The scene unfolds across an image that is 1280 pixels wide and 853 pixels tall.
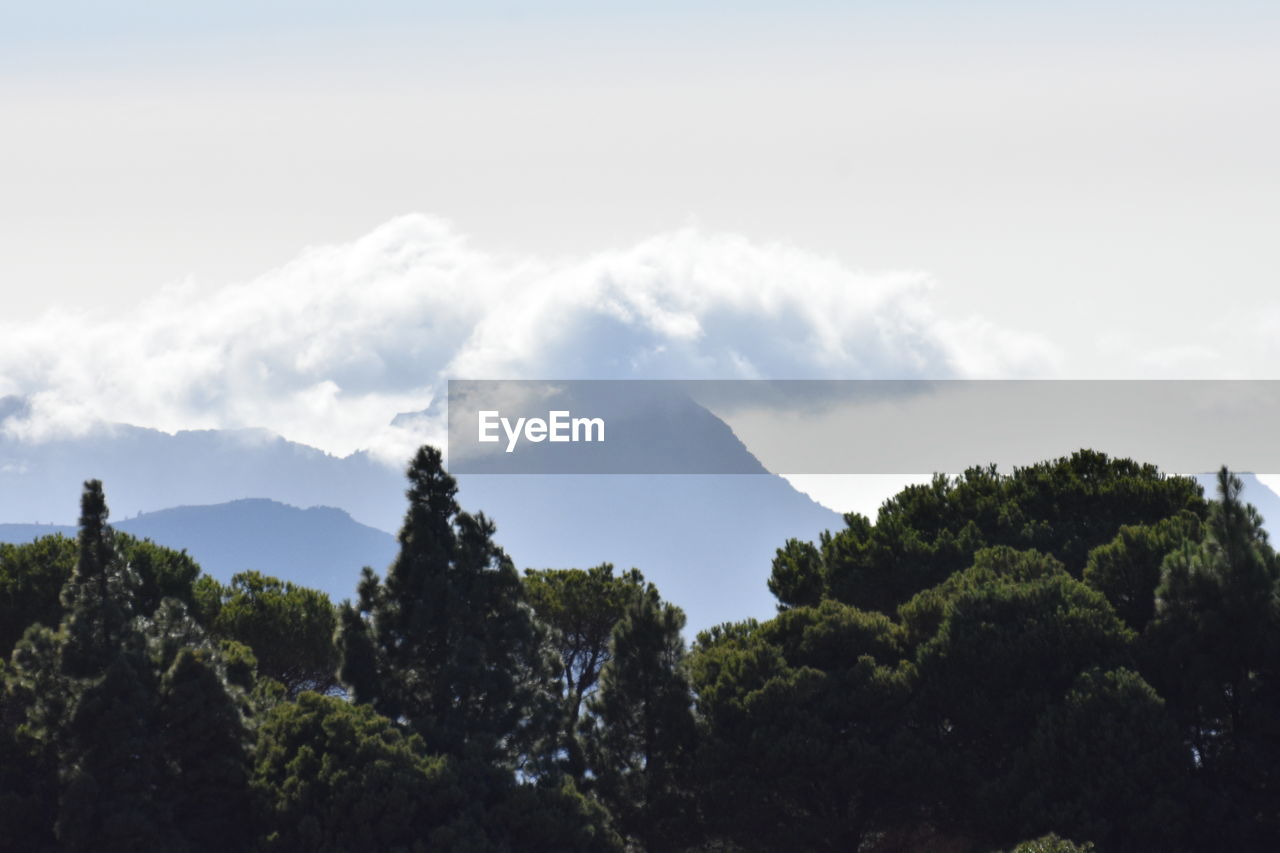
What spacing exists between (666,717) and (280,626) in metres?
18.1

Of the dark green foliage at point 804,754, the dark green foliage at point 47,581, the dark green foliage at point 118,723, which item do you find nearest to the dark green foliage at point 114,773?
the dark green foliage at point 118,723

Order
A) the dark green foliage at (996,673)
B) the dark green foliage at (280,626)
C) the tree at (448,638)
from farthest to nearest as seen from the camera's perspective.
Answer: the dark green foliage at (280,626) → the tree at (448,638) → the dark green foliage at (996,673)

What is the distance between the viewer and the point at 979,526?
162ft

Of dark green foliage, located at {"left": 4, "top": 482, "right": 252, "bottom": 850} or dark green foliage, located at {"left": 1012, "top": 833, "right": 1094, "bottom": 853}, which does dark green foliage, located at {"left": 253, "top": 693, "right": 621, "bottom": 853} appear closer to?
dark green foliage, located at {"left": 4, "top": 482, "right": 252, "bottom": 850}

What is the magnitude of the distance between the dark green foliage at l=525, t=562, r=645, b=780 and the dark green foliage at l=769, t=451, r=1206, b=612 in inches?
246

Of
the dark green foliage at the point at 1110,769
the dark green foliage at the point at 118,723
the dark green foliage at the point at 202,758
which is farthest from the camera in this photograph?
the dark green foliage at the point at 202,758

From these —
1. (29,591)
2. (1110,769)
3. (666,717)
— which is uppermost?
(29,591)

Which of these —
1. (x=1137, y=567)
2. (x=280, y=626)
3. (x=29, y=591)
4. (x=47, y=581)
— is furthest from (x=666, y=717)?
(x=29, y=591)

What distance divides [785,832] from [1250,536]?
15035 millimetres

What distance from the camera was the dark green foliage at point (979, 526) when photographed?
1852 inches

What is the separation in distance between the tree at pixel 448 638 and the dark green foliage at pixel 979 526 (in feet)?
44.6

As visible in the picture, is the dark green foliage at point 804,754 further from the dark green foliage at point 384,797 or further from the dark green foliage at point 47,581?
the dark green foliage at point 47,581

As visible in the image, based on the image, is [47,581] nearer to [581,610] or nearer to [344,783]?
[344,783]

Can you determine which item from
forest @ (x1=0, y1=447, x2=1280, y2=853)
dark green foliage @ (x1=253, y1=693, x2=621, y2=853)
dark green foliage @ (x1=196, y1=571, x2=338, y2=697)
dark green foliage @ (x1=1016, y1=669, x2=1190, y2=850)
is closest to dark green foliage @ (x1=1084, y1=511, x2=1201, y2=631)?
forest @ (x1=0, y1=447, x2=1280, y2=853)
